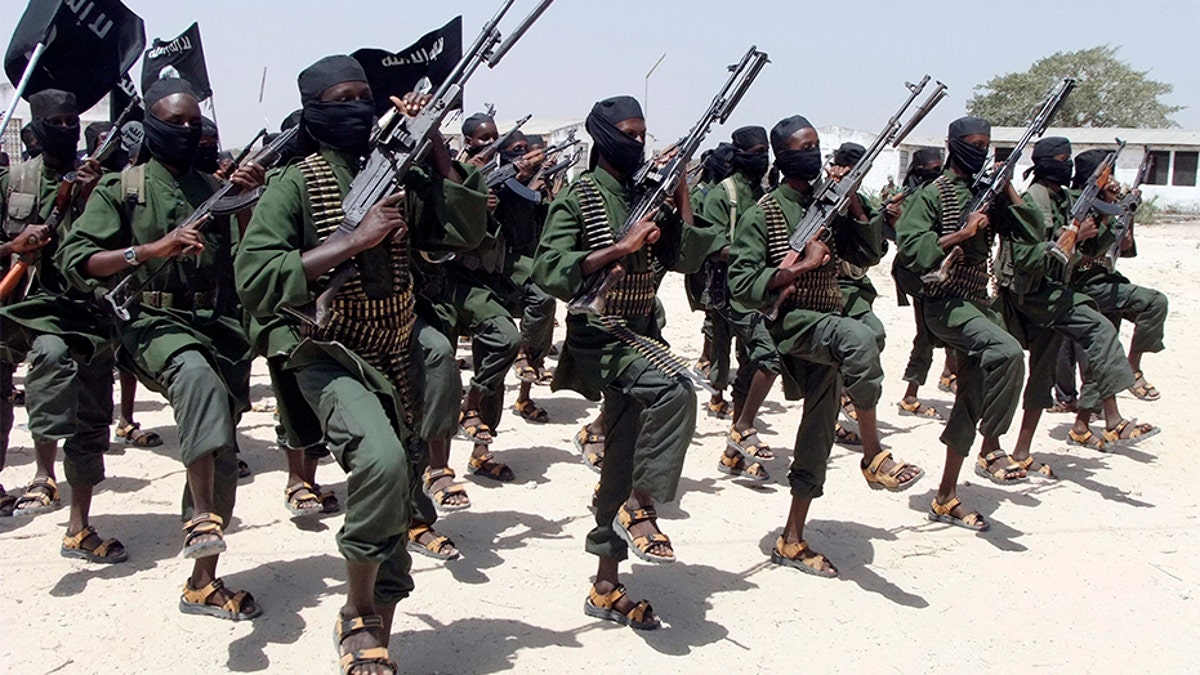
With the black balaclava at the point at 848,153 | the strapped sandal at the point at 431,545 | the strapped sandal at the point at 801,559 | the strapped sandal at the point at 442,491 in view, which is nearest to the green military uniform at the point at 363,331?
the strapped sandal at the point at 431,545

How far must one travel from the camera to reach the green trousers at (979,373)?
5.75 meters

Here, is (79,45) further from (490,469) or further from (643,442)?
(643,442)

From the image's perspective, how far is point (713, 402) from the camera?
8.48 m

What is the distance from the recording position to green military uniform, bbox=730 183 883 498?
16.6ft

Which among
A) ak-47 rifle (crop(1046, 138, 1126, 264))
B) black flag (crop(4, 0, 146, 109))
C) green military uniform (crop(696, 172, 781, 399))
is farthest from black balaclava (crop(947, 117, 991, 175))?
black flag (crop(4, 0, 146, 109))

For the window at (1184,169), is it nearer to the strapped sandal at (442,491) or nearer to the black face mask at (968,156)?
the black face mask at (968,156)

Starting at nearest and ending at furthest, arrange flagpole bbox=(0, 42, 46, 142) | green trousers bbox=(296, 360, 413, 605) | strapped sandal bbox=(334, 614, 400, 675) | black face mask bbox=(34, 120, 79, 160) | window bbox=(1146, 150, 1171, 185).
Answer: green trousers bbox=(296, 360, 413, 605)
strapped sandal bbox=(334, 614, 400, 675)
flagpole bbox=(0, 42, 46, 142)
black face mask bbox=(34, 120, 79, 160)
window bbox=(1146, 150, 1171, 185)

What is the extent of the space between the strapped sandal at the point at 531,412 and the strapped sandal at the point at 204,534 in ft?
13.7

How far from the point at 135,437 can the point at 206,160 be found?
2999 mm

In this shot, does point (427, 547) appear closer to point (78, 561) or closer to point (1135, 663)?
point (78, 561)

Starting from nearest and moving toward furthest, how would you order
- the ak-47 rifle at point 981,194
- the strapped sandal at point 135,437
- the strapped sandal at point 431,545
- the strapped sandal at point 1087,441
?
1. the strapped sandal at point 431,545
2. the ak-47 rifle at point 981,194
3. the strapped sandal at point 135,437
4. the strapped sandal at point 1087,441

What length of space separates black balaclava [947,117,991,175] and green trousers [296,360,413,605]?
4179 mm

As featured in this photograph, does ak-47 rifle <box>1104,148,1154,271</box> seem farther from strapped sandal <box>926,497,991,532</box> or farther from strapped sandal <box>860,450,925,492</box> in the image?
strapped sandal <box>860,450,925,492</box>

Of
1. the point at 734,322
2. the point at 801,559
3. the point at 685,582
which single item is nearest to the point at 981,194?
the point at 734,322
